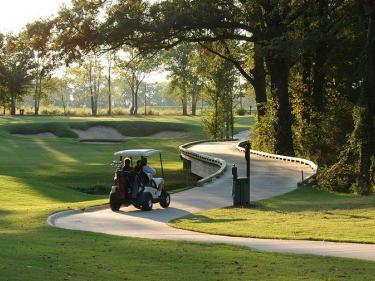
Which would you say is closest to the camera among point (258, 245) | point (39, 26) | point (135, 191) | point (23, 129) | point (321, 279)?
point (321, 279)

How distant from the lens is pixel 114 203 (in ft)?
71.0

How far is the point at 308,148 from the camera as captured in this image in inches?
1597

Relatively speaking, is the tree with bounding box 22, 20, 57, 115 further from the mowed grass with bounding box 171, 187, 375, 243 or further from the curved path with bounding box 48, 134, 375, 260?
the mowed grass with bounding box 171, 187, 375, 243

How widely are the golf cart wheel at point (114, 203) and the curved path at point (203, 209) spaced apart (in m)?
0.16

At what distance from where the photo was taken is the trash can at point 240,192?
2248 centimetres

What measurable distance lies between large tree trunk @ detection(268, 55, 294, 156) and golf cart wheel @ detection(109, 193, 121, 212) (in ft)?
68.9

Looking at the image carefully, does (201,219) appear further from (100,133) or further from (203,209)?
(100,133)

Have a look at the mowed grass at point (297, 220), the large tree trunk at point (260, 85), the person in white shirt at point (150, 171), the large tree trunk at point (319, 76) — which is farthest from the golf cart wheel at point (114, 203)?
the large tree trunk at point (260, 85)

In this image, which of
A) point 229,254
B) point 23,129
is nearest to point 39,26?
point 229,254

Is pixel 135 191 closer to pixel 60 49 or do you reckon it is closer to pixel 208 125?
pixel 60 49

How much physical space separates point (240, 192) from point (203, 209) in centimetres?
147

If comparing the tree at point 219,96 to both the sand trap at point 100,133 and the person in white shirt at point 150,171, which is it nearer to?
the sand trap at point 100,133

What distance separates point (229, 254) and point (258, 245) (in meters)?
1.61

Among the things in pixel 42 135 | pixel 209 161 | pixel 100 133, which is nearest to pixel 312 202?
pixel 209 161
